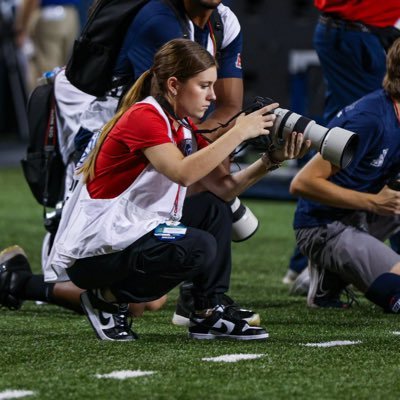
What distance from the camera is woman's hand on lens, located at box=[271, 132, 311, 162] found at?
378 cm

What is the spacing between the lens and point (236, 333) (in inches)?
156

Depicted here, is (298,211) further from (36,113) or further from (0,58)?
(0,58)

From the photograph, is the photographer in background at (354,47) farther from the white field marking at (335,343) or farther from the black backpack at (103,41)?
the white field marking at (335,343)

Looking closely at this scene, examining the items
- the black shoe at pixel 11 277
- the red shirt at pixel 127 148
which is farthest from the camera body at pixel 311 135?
the black shoe at pixel 11 277

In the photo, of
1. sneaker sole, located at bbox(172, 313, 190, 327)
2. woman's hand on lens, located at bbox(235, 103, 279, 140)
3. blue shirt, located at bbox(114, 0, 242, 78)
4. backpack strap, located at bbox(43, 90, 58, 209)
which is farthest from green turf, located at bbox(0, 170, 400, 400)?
blue shirt, located at bbox(114, 0, 242, 78)

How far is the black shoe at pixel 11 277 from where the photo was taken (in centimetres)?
461

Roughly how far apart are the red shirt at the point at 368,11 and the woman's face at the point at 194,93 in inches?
79.0

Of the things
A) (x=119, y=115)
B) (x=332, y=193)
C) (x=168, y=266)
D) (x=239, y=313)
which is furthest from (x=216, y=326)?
(x=332, y=193)

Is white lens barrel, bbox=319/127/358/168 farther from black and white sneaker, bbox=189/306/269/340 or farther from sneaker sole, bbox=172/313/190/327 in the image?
sneaker sole, bbox=172/313/190/327

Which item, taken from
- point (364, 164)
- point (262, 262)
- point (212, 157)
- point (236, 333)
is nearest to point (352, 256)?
point (364, 164)

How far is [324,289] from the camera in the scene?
192 inches

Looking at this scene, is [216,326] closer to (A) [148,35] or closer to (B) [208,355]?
(B) [208,355]

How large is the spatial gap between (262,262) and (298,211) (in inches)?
59.4

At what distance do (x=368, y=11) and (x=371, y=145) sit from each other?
4.14ft
